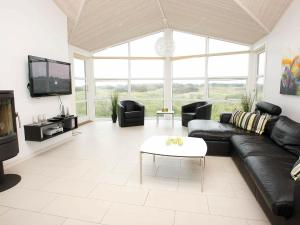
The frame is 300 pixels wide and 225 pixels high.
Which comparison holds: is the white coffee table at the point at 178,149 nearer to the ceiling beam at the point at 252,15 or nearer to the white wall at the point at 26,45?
the white wall at the point at 26,45

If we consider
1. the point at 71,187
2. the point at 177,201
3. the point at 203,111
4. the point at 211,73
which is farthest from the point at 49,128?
the point at 211,73

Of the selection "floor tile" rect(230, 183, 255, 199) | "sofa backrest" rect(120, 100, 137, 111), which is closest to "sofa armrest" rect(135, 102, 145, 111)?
"sofa backrest" rect(120, 100, 137, 111)

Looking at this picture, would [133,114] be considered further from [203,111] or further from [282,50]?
[282,50]

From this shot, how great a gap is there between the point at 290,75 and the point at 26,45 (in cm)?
468

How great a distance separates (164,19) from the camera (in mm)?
5293

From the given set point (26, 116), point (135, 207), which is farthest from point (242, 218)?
point (26, 116)

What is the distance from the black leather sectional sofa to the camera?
64.8 inches

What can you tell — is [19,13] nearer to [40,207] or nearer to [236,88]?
[40,207]

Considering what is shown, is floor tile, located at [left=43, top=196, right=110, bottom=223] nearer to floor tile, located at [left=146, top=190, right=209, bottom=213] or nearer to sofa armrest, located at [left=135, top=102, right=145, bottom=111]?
floor tile, located at [left=146, top=190, right=209, bottom=213]

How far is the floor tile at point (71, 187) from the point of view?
2469 millimetres

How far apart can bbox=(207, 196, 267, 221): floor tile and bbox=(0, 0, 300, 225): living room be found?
11mm

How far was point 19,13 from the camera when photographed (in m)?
3.32

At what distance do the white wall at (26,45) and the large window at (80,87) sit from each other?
6.89 ft

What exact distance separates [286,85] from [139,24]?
168 inches
